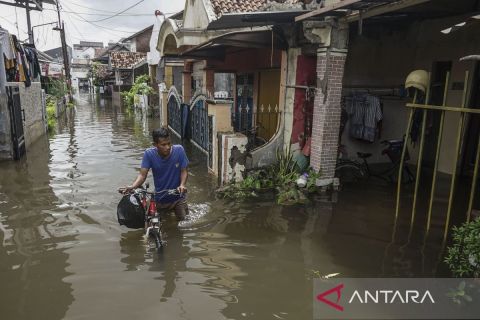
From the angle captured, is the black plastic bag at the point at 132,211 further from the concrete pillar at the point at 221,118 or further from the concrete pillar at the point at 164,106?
the concrete pillar at the point at 164,106

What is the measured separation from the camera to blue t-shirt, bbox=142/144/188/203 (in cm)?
504

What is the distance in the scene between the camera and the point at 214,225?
5.99 m

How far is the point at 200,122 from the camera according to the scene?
1134 cm

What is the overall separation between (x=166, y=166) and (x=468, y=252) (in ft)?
12.1

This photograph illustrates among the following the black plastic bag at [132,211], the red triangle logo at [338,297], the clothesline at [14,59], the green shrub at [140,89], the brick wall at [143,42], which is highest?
the brick wall at [143,42]

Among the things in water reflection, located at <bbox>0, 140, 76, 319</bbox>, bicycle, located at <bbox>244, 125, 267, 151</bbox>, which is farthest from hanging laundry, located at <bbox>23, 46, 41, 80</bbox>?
bicycle, located at <bbox>244, 125, 267, 151</bbox>

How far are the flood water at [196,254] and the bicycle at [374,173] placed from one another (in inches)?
25.7

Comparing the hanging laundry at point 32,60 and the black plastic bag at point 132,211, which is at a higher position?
the hanging laundry at point 32,60

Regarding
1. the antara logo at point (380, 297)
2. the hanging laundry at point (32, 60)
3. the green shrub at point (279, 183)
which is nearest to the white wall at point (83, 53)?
the hanging laundry at point (32, 60)

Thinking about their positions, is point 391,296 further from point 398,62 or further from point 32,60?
point 32,60

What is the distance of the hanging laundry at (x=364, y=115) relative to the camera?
327 inches

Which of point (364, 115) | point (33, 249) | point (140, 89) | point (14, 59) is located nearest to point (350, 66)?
point (364, 115)

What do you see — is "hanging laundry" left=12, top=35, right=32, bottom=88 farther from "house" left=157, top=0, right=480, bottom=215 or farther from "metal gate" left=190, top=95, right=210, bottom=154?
"house" left=157, top=0, right=480, bottom=215

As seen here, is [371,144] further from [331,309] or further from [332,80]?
[331,309]
